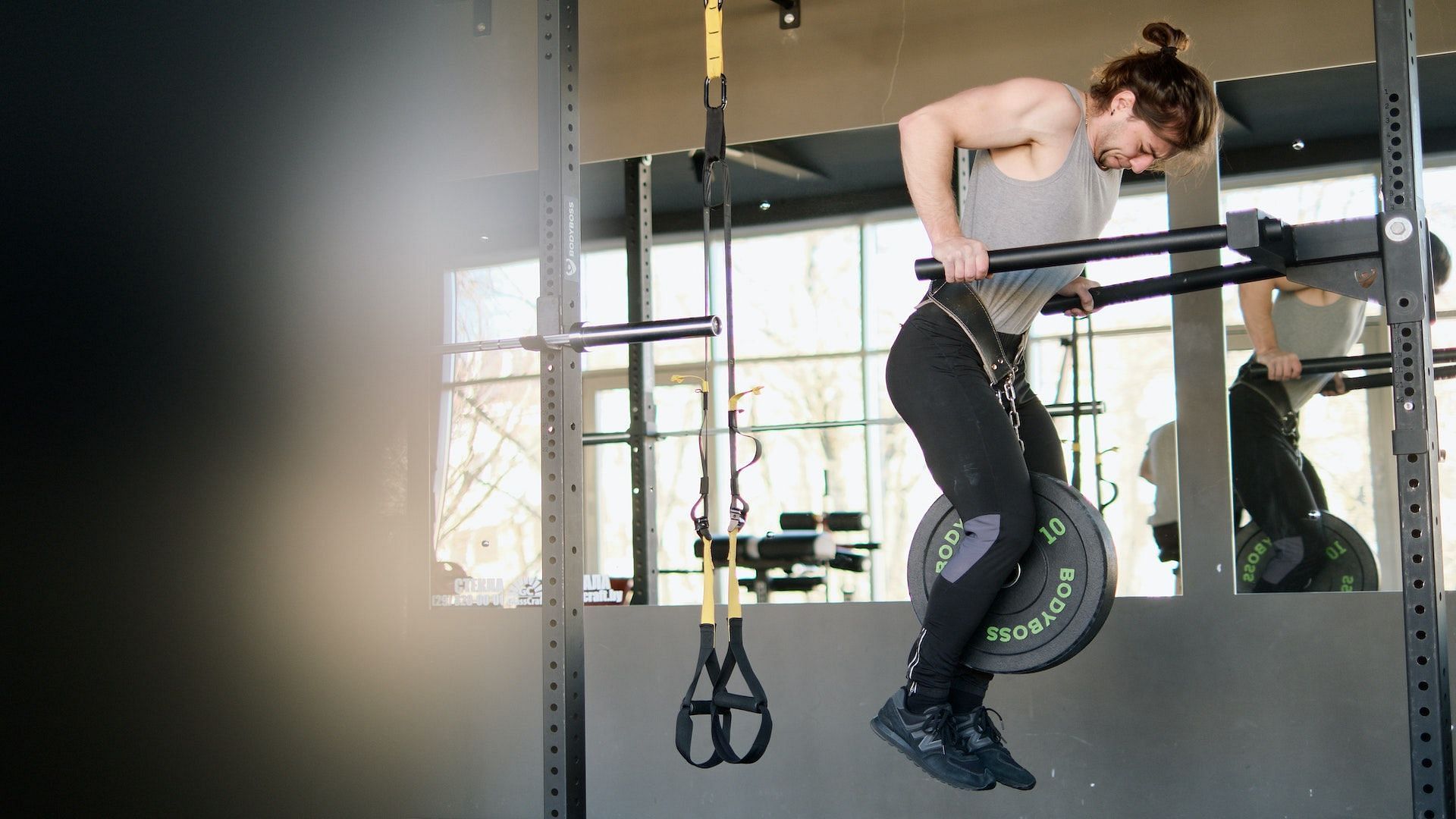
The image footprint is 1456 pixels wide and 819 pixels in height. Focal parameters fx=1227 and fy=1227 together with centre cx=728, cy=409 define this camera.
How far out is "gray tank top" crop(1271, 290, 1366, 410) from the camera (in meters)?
3.62

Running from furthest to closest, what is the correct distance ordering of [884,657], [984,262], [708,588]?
[884,657]
[708,588]
[984,262]

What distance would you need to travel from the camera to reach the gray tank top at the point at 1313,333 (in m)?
3.62

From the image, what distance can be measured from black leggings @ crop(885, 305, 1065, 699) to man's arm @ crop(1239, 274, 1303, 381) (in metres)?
1.45

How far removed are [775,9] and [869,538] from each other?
1.94 meters

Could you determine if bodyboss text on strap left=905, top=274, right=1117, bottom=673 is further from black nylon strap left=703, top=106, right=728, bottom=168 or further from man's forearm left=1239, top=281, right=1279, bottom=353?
man's forearm left=1239, top=281, right=1279, bottom=353

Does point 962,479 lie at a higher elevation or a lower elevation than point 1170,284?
lower

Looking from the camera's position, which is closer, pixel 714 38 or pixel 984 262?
pixel 984 262

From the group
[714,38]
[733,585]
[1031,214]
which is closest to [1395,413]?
[1031,214]

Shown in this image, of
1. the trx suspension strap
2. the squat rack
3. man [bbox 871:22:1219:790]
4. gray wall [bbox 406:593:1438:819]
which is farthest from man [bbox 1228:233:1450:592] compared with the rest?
the trx suspension strap

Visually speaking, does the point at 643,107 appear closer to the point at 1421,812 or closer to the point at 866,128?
the point at 866,128

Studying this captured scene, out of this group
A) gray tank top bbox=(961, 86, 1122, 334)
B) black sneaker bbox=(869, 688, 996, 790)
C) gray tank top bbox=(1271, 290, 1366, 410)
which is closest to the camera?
black sneaker bbox=(869, 688, 996, 790)

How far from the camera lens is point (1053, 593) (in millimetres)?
2510

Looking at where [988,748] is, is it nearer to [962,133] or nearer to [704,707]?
[704,707]

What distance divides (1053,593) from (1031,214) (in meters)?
0.78
